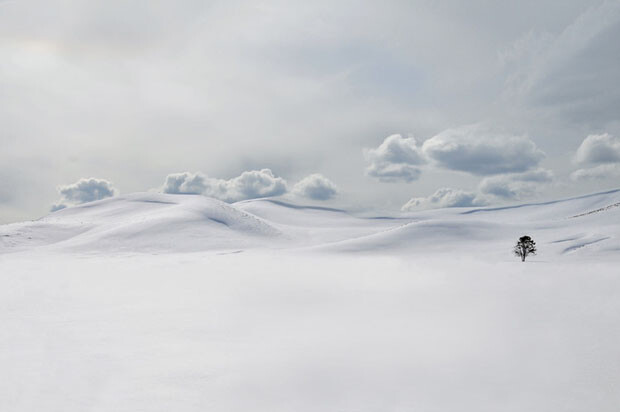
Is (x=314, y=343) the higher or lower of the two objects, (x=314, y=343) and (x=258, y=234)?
the lower

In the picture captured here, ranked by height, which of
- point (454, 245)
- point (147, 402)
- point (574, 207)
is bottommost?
point (147, 402)

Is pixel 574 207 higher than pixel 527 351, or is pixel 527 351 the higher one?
pixel 574 207

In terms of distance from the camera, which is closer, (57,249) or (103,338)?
(103,338)

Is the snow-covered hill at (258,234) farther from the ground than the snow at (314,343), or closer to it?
farther from the ground

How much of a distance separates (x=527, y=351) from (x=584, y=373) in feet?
7.34

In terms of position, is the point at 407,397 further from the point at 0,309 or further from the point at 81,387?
the point at 0,309

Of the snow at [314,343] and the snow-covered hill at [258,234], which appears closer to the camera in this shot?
the snow at [314,343]

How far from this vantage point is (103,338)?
16.1 meters

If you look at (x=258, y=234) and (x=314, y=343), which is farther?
(x=258, y=234)

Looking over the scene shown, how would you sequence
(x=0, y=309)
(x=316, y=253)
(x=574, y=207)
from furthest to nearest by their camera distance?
(x=574, y=207) < (x=316, y=253) < (x=0, y=309)

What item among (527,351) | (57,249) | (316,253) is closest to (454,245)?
(316,253)

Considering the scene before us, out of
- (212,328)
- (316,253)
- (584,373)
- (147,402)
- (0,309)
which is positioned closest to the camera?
(147,402)

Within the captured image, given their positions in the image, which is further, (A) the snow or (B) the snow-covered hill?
(B) the snow-covered hill

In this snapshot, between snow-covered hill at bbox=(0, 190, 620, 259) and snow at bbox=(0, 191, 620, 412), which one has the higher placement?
snow-covered hill at bbox=(0, 190, 620, 259)
